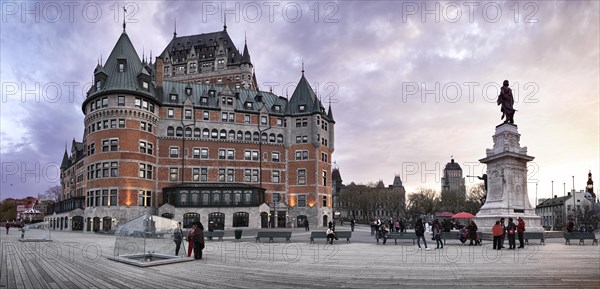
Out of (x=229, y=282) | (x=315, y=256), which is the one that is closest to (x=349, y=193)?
(x=315, y=256)

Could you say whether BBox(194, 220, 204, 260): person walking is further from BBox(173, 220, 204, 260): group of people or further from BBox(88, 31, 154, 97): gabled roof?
BBox(88, 31, 154, 97): gabled roof

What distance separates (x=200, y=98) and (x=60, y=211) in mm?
32181

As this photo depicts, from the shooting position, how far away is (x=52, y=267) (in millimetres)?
17203

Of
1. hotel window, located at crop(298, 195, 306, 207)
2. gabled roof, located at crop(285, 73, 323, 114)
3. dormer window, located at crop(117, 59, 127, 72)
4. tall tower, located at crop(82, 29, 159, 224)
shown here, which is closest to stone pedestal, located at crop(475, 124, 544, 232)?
hotel window, located at crop(298, 195, 306, 207)

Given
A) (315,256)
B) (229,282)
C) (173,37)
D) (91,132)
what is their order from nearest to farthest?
1. (229,282)
2. (315,256)
3. (91,132)
4. (173,37)

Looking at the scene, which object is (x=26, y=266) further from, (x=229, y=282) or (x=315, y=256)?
(x=315, y=256)

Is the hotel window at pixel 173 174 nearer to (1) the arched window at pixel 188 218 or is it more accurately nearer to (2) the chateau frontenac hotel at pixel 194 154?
(2) the chateau frontenac hotel at pixel 194 154

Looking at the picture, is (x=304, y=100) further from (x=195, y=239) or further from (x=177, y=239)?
(x=195, y=239)

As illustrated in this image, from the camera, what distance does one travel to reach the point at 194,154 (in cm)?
7088

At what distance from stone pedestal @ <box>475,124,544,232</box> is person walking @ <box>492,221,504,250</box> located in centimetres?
813

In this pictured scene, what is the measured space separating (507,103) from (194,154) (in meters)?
47.9

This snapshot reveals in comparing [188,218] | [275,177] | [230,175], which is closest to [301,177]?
[275,177]

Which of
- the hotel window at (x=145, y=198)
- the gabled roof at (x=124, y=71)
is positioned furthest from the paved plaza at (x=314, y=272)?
the gabled roof at (x=124, y=71)

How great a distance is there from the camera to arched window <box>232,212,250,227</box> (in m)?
67.7
